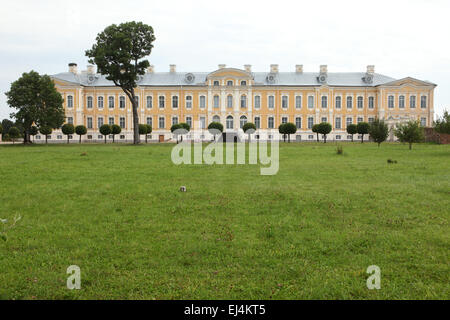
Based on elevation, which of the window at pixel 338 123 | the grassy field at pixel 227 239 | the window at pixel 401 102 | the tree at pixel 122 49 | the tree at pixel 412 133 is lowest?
the grassy field at pixel 227 239

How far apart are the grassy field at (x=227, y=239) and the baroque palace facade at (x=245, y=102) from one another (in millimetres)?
43829

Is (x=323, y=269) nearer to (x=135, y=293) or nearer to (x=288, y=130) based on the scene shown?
(x=135, y=293)

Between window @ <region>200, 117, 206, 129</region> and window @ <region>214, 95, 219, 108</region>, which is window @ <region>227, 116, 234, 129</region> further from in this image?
window @ <region>200, 117, 206, 129</region>

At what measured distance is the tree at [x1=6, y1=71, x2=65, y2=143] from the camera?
124ft

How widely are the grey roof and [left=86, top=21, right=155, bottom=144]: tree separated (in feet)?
61.2

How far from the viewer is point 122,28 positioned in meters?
34.5

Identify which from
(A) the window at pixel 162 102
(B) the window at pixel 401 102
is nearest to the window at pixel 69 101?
(A) the window at pixel 162 102

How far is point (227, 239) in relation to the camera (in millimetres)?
5531

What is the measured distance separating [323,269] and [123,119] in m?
53.2

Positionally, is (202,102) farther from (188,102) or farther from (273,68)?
(273,68)

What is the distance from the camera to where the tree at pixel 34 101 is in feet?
124

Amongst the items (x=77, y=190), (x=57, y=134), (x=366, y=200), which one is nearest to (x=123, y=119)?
(x=57, y=134)

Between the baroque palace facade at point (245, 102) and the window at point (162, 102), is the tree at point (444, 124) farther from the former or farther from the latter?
the window at point (162, 102)

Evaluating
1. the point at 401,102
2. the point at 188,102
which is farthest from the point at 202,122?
the point at 401,102
